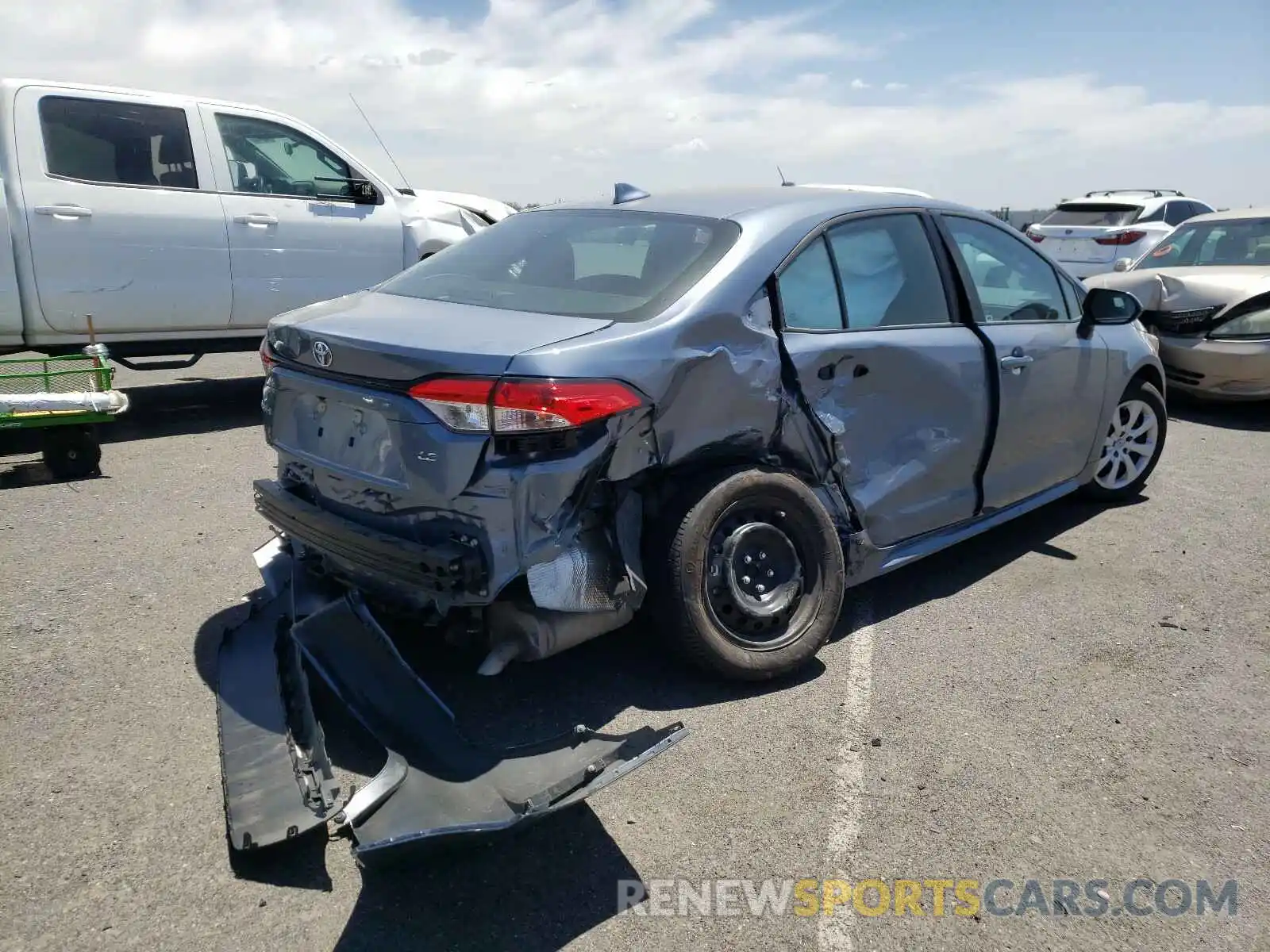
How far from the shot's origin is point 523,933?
2.30m

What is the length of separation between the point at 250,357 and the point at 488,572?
8095 millimetres

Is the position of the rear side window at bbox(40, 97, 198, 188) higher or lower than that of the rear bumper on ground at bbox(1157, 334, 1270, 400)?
higher

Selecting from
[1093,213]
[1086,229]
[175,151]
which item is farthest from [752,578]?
[1093,213]

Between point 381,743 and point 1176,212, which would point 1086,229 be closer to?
point 1176,212


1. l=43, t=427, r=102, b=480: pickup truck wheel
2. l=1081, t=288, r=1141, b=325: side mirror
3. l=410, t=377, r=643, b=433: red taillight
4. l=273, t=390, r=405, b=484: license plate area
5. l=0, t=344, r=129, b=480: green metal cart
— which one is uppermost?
l=1081, t=288, r=1141, b=325: side mirror

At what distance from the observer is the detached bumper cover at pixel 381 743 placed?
2.43 metres

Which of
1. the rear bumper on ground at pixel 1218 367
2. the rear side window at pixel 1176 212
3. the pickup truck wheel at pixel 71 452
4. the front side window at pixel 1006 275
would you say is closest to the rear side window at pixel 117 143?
the pickup truck wheel at pixel 71 452

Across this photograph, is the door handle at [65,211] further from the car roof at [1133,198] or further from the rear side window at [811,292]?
the car roof at [1133,198]

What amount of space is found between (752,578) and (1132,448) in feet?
10.6

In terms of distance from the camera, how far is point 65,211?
612 cm

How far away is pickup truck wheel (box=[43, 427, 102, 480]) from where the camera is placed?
214 inches

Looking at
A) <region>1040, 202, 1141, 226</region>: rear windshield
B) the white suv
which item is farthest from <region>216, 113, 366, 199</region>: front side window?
<region>1040, 202, 1141, 226</region>: rear windshield

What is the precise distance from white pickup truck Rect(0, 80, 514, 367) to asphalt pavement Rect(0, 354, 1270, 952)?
2138 mm

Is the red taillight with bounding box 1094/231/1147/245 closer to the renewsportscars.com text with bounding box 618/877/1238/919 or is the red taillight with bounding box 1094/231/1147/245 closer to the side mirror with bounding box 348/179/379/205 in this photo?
the side mirror with bounding box 348/179/379/205
